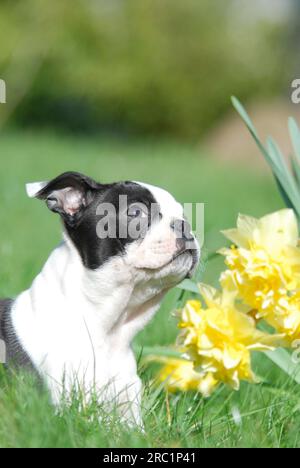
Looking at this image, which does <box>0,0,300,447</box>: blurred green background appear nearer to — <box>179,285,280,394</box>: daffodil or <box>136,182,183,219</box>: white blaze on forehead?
<box>136,182,183,219</box>: white blaze on forehead

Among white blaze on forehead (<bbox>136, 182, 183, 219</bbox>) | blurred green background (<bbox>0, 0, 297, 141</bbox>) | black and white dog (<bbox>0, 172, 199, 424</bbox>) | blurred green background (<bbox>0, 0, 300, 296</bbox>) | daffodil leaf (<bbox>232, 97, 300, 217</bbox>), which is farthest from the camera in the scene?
blurred green background (<bbox>0, 0, 297, 141</bbox>)

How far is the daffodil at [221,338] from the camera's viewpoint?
2.11 m

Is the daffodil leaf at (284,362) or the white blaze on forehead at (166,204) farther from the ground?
the white blaze on forehead at (166,204)

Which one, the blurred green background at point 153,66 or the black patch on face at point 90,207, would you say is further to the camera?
the blurred green background at point 153,66

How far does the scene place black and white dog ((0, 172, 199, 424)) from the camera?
8.25ft

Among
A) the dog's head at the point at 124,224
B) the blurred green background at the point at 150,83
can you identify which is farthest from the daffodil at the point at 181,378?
the blurred green background at the point at 150,83

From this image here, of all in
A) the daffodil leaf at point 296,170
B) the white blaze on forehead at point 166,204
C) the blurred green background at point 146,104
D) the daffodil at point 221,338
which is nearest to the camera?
the daffodil at point 221,338

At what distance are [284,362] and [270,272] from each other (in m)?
0.85

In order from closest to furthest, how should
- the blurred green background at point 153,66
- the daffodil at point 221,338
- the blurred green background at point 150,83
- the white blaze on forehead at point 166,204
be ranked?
1. the daffodil at point 221,338
2. the white blaze on forehead at point 166,204
3. the blurred green background at point 150,83
4. the blurred green background at point 153,66

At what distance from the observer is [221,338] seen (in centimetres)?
212

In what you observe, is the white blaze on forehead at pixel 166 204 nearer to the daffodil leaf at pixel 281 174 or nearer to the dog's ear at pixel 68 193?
the dog's ear at pixel 68 193

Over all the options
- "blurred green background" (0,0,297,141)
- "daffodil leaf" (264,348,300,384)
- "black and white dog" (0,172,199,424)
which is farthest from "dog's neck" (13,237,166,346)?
"blurred green background" (0,0,297,141)

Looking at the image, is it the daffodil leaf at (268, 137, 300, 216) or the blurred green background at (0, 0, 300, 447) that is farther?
the blurred green background at (0, 0, 300, 447)

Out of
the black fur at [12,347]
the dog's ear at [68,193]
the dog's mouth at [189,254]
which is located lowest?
the black fur at [12,347]
